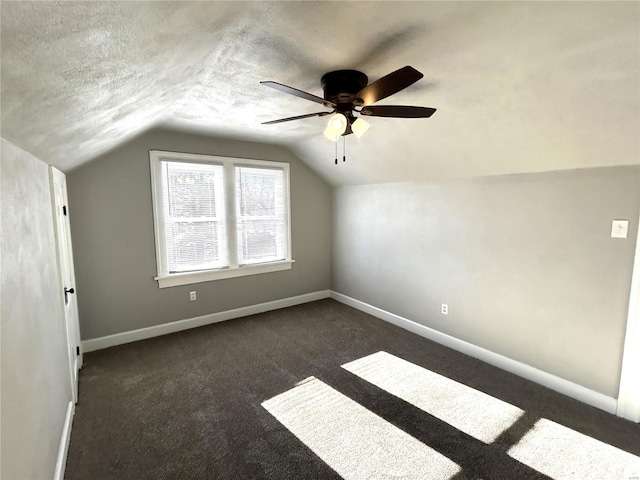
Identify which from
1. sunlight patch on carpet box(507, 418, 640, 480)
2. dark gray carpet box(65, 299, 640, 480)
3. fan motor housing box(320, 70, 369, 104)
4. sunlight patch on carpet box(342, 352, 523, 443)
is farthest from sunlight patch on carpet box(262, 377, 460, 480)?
fan motor housing box(320, 70, 369, 104)

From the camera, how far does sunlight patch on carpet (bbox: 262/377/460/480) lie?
1799mm

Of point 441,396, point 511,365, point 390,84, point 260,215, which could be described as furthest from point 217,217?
point 511,365

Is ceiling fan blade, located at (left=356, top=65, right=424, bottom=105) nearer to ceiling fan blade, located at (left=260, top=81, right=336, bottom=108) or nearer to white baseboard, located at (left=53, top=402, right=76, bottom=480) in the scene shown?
ceiling fan blade, located at (left=260, top=81, right=336, bottom=108)

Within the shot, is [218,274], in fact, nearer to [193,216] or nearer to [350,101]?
[193,216]

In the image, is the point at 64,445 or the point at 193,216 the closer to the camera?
the point at 64,445

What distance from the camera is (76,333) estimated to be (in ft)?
9.61

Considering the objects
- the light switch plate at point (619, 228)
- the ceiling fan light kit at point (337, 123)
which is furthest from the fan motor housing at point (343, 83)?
the light switch plate at point (619, 228)

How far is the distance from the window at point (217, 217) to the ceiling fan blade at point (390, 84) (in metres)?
2.51

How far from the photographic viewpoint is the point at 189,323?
12.6ft

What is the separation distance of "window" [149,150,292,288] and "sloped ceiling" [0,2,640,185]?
1128mm

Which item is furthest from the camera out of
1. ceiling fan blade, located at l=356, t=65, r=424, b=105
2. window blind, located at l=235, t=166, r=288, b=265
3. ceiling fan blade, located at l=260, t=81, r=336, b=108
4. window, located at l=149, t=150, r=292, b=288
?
window blind, located at l=235, t=166, r=288, b=265

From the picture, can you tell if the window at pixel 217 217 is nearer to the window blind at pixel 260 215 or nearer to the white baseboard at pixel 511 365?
the window blind at pixel 260 215

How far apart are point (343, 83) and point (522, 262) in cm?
219

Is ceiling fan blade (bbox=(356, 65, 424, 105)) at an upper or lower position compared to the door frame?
upper
